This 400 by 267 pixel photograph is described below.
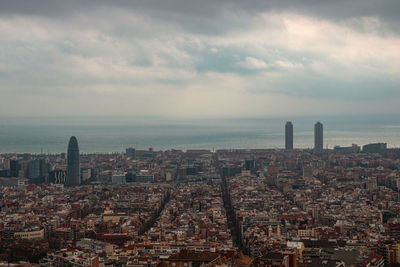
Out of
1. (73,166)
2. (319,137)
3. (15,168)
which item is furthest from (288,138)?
(15,168)

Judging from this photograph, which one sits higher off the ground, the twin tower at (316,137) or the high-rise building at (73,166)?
the twin tower at (316,137)

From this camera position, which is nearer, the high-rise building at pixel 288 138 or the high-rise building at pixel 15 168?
the high-rise building at pixel 15 168

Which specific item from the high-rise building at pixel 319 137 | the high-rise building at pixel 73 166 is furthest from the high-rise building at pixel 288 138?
the high-rise building at pixel 73 166

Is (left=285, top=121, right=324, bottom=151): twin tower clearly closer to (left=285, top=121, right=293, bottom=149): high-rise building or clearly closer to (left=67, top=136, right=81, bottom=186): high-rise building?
(left=285, top=121, right=293, bottom=149): high-rise building

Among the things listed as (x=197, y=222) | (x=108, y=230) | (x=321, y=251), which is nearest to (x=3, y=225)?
(x=108, y=230)

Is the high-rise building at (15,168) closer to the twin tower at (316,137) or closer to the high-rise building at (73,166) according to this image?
the high-rise building at (73,166)

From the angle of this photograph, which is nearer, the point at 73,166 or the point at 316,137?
the point at 73,166

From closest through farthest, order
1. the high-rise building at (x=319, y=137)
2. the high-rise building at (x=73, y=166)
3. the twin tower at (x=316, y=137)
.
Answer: the high-rise building at (x=73, y=166) → the high-rise building at (x=319, y=137) → the twin tower at (x=316, y=137)

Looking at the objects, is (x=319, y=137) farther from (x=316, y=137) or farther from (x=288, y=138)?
(x=288, y=138)

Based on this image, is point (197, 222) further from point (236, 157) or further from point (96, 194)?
point (236, 157)
